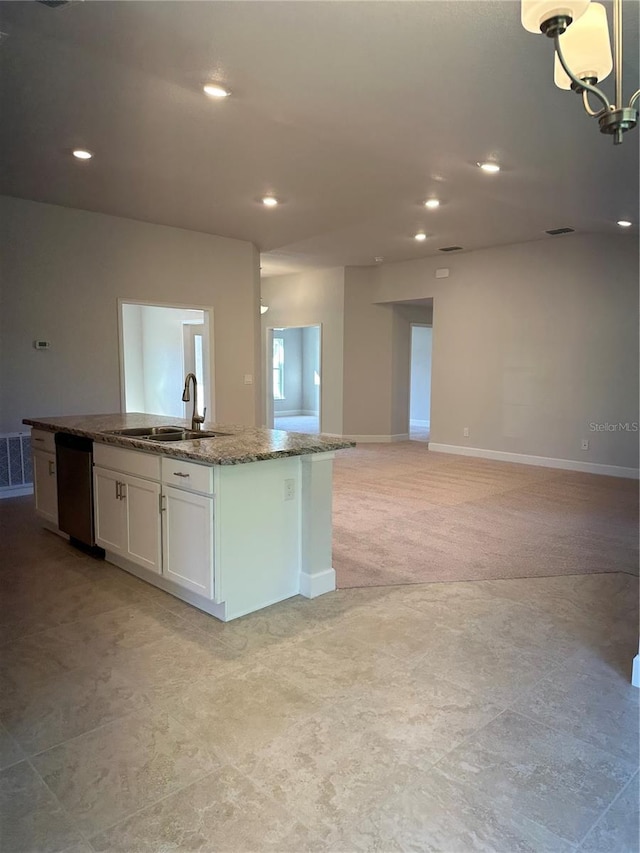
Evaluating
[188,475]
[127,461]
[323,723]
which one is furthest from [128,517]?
[323,723]

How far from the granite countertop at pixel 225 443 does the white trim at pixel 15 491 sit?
178 cm

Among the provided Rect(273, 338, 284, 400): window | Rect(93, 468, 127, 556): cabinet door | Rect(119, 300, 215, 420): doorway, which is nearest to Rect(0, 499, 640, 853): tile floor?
Rect(93, 468, 127, 556): cabinet door

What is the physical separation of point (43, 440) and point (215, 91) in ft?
8.72

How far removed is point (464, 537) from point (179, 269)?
14.4ft

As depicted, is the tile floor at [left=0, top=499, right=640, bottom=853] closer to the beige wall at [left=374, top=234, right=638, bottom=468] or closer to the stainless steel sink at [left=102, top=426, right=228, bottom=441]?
the stainless steel sink at [left=102, top=426, right=228, bottom=441]

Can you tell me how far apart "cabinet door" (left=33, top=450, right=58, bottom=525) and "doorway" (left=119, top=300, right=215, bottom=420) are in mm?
4423

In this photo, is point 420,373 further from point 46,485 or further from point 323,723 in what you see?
point 323,723

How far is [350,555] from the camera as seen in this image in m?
3.78

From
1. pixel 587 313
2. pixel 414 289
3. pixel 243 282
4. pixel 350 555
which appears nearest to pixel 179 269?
pixel 243 282

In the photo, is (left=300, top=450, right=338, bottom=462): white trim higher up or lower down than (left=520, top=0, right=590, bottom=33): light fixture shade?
lower down

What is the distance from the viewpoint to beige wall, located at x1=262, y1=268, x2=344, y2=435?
8992mm

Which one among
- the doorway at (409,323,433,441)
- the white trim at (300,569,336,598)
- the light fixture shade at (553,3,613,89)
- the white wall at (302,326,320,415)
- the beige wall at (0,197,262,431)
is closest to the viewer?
the light fixture shade at (553,3,613,89)

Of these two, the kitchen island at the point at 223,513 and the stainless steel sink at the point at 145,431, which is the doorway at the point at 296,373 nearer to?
the stainless steel sink at the point at 145,431

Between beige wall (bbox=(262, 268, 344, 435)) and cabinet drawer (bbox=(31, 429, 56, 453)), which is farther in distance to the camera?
beige wall (bbox=(262, 268, 344, 435))
